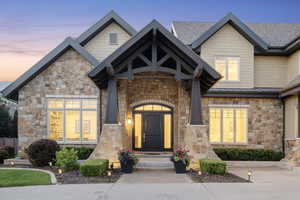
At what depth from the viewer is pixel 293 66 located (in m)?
15.7

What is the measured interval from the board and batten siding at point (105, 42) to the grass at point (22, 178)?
25.9 ft

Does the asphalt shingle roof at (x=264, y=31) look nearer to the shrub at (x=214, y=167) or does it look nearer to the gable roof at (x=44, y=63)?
the gable roof at (x=44, y=63)

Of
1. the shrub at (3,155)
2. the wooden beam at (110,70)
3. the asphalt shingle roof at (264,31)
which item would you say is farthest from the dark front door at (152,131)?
the shrub at (3,155)

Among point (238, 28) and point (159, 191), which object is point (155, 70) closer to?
point (159, 191)

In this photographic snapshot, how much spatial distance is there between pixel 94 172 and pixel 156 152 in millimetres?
6117

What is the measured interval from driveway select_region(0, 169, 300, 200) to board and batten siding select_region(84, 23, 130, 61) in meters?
9.49

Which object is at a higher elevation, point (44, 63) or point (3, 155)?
point (44, 63)

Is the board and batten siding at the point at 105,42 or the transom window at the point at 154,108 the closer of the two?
the transom window at the point at 154,108

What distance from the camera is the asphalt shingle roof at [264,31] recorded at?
17250 mm

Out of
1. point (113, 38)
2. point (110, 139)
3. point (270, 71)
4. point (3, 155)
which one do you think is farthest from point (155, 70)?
point (3, 155)

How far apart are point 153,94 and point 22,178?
25.9 feet

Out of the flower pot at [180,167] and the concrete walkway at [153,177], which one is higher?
the flower pot at [180,167]

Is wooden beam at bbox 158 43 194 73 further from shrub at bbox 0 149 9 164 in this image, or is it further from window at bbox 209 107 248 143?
shrub at bbox 0 149 9 164

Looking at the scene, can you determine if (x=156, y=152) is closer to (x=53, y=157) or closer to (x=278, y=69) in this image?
(x=53, y=157)
